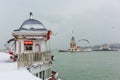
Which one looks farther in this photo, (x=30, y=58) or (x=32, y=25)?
(x=32, y=25)

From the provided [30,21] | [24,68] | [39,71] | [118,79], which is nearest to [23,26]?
[30,21]

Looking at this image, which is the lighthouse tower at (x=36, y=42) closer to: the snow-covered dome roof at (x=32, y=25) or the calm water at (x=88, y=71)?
the snow-covered dome roof at (x=32, y=25)

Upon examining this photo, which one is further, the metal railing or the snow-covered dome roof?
the snow-covered dome roof

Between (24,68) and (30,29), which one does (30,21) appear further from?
(24,68)

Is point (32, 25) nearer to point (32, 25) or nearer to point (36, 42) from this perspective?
point (32, 25)

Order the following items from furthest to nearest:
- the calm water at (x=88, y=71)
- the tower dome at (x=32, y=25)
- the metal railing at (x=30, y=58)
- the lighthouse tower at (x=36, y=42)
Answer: the calm water at (x=88, y=71)
the tower dome at (x=32, y=25)
the lighthouse tower at (x=36, y=42)
the metal railing at (x=30, y=58)

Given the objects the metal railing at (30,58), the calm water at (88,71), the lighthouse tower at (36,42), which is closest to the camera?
the metal railing at (30,58)

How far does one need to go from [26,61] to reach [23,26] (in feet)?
19.8

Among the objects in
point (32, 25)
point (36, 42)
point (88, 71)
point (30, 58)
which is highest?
point (32, 25)

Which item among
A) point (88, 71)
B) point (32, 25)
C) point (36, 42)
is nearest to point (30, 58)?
point (36, 42)

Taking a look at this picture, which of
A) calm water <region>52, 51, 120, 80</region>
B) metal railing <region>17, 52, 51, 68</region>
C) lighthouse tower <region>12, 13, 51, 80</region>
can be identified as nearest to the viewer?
metal railing <region>17, 52, 51, 68</region>

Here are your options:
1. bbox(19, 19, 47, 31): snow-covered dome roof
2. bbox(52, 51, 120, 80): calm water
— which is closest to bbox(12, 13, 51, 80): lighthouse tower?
bbox(19, 19, 47, 31): snow-covered dome roof

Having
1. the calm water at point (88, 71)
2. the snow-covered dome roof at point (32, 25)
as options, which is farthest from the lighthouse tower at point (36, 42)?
the calm water at point (88, 71)

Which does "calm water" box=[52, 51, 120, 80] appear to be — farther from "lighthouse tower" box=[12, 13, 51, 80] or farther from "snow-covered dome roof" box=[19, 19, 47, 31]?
"snow-covered dome roof" box=[19, 19, 47, 31]
